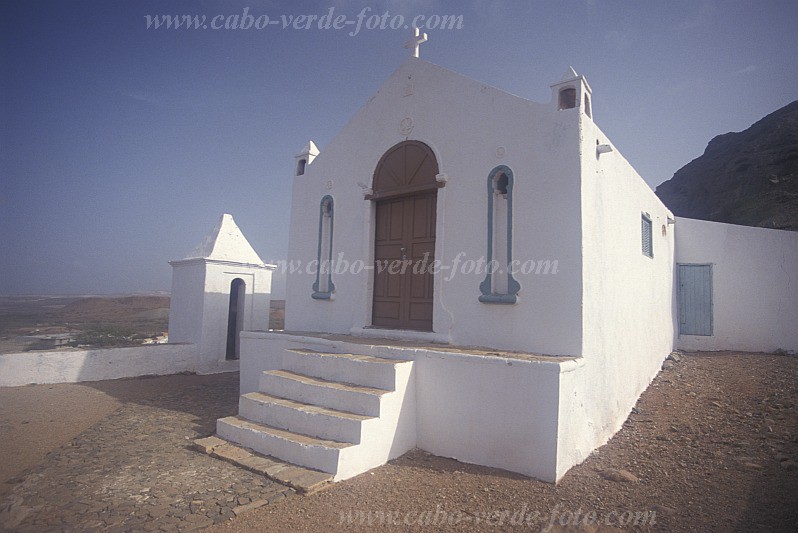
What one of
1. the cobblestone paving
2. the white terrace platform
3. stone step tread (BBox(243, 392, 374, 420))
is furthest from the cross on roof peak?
the cobblestone paving

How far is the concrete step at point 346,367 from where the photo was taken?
5238 millimetres

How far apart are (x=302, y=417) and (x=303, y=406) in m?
0.26

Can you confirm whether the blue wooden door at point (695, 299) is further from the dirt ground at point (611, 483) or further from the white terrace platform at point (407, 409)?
the white terrace platform at point (407, 409)

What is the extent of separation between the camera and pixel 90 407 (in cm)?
748

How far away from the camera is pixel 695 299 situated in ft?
37.2

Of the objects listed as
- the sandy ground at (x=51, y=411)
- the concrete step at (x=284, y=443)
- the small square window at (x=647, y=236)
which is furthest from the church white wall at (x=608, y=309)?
the sandy ground at (x=51, y=411)

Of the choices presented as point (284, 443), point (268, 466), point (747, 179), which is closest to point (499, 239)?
point (284, 443)

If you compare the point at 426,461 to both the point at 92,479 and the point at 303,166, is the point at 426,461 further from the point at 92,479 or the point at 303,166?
the point at 303,166

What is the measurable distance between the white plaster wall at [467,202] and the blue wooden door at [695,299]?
7.98 metres

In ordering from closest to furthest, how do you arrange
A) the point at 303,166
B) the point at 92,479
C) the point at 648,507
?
the point at 648,507 → the point at 92,479 → the point at 303,166

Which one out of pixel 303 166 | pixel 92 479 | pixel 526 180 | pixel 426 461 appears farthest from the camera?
pixel 303 166

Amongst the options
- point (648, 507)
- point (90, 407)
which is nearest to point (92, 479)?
point (90, 407)

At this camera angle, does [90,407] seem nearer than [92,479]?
No

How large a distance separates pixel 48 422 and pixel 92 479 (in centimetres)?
301
